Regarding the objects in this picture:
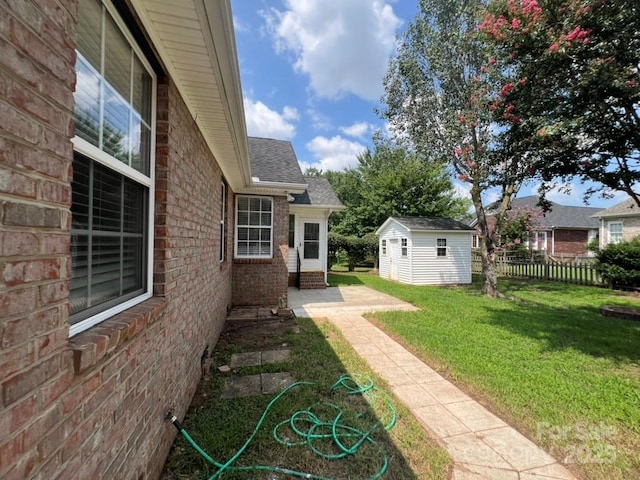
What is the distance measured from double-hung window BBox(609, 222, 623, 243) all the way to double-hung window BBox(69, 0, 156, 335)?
88.0 feet

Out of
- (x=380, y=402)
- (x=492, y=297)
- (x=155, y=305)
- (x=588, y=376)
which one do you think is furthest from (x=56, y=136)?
(x=492, y=297)

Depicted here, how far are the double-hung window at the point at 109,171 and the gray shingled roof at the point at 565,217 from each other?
28767 mm

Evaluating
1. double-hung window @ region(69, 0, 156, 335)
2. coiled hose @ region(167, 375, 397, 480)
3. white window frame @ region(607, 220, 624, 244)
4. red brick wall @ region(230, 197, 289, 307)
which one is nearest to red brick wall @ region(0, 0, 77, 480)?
double-hung window @ region(69, 0, 156, 335)

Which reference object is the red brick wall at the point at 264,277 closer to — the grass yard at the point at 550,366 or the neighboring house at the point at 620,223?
the grass yard at the point at 550,366

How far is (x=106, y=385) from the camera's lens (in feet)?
4.88

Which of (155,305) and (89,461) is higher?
(155,305)

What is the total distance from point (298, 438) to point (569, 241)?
32.4 metres

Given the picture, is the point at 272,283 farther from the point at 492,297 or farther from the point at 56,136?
the point at 492,297

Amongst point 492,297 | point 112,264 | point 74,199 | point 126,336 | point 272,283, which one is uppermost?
point 74,199

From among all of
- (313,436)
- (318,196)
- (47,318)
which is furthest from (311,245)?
(47,318)

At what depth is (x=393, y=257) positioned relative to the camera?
15242 millimetres

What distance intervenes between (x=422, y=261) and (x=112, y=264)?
13.4m

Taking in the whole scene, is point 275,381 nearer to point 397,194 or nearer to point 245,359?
point 245,359

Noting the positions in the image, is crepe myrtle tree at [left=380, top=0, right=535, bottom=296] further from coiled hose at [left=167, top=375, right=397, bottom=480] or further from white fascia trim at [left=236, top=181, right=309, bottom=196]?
coiled hose at [left=167, top=375, right=397, bottom=480]
